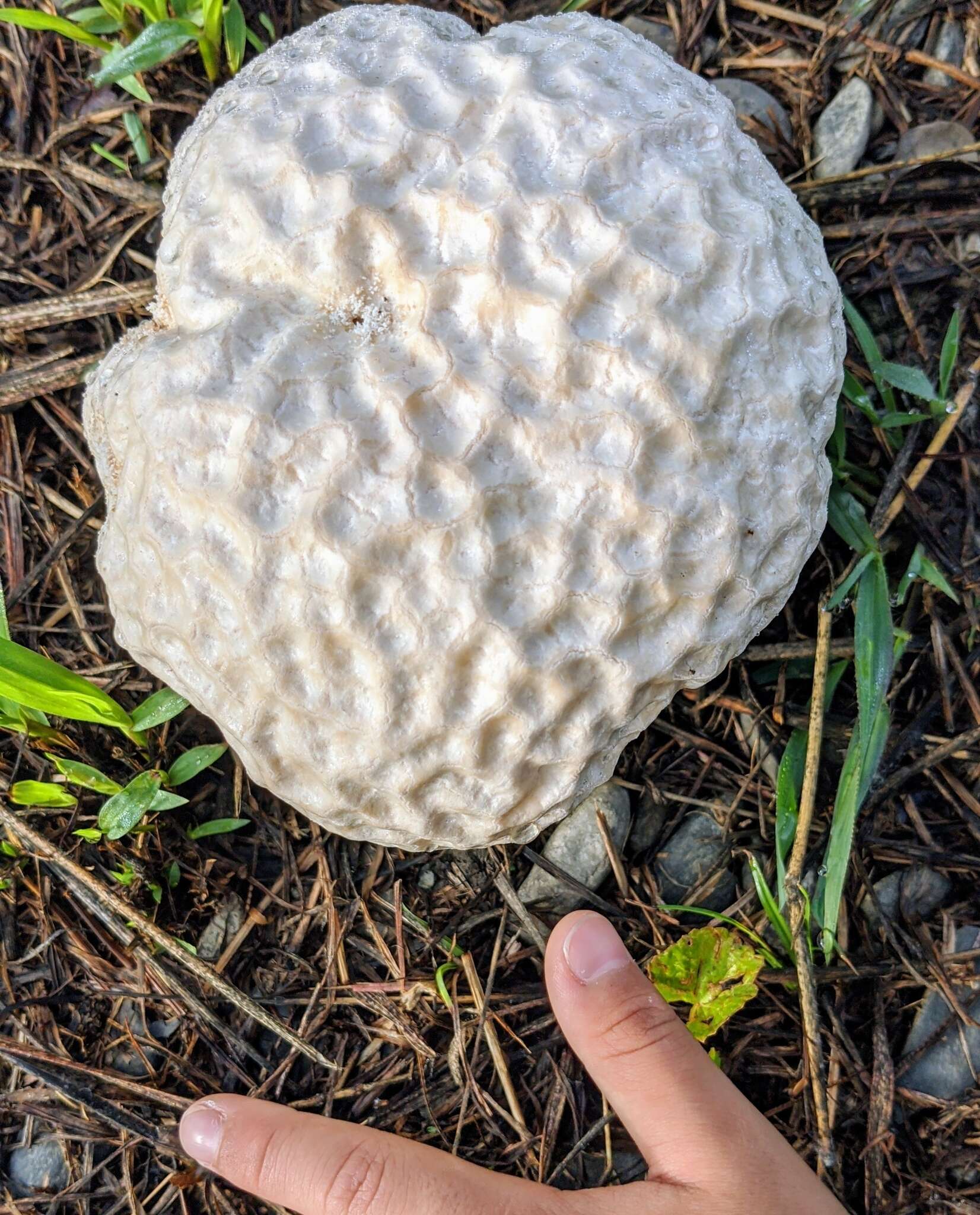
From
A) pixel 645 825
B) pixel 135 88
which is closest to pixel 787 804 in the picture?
pixel 645 825

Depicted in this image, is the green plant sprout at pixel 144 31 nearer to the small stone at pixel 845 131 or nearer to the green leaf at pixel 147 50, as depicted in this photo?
the green leaf at pixel 147 50

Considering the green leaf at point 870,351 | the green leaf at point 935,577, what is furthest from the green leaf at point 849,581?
the green leaf at point 870,351

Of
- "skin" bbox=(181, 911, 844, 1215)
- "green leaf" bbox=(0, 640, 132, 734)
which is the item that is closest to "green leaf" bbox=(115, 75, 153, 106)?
"green leaf" bbox=(0, 640, 132, 734)

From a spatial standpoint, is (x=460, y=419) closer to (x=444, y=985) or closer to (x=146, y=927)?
(x=444, y=985)

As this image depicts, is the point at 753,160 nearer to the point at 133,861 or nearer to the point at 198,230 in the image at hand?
the point at 198,230

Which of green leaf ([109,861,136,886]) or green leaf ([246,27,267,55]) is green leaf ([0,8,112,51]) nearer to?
green leaf ([246,27,267,55])

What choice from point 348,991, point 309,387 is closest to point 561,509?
point 309,387
